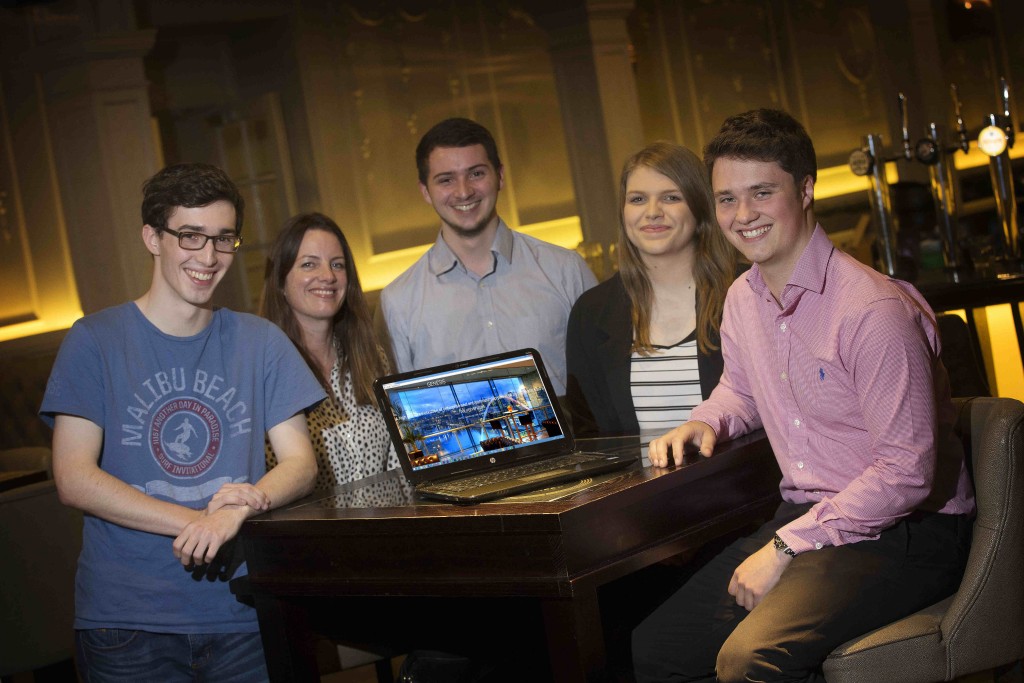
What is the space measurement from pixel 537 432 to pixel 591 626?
1.80ft

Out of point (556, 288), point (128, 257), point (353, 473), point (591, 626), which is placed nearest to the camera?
point (591, 626)

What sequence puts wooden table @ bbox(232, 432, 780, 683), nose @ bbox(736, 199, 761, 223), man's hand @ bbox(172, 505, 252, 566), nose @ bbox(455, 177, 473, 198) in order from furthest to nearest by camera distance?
nose @ bbox(455, 177, 473, 198)
nose @ bbox(736, 199, 761, 223)
man's hand @ bbox(172, 505, 252, 566)
wooden table @ bbox(232, 432, 780, 683)

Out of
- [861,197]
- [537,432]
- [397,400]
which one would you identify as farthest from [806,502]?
[861,197]

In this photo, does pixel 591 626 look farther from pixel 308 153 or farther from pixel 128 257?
pixel 308 153

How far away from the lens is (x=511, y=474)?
7.00ft

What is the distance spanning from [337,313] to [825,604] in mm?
→ 1520

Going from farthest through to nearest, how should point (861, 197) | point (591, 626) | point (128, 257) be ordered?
point (861, 197) < point (128, 257) < point (591, 626)

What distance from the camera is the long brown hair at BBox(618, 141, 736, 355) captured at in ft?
9.21

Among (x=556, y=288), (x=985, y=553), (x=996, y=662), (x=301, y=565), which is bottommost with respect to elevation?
(x=996, y=662)

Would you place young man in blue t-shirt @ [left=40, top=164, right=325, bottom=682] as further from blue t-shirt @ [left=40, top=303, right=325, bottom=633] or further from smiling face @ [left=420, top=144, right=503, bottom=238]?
smiling face @ [left=420, top=144, right=503, bottom=238]

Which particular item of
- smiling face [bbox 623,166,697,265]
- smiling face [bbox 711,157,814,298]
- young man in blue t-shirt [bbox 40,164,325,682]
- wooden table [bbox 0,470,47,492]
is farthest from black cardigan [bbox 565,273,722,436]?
wooden table [bbox 0,470,47,492]

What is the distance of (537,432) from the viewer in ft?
7.52

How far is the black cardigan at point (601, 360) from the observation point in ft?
9.30

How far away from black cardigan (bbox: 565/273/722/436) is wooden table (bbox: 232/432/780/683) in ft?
1.43
